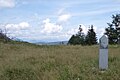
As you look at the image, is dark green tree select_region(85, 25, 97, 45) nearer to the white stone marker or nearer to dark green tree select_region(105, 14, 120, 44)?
dark green tree select_region(105, 14, 120, 44)

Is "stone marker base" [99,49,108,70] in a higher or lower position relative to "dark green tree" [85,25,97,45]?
lower

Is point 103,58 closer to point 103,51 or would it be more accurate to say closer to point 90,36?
point 103,51

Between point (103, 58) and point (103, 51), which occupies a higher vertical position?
point (103, 51)

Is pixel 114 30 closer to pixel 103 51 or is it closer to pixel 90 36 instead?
pixel 90 36

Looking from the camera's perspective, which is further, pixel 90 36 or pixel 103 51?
pixel 90 36

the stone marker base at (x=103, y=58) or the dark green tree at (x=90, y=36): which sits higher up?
the dark green tree at (x=90, y=36)

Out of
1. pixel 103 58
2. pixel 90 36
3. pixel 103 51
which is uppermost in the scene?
pixel 90 36

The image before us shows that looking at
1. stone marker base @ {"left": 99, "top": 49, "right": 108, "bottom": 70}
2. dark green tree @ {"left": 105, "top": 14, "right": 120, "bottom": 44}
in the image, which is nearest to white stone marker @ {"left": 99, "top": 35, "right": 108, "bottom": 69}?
stone marker base @ {"left": 99, "top": 49, "right": 108, "bottom": 70}

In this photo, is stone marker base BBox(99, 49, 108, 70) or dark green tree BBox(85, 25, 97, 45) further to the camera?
dark green tree BBox(85, 25, 97, 45)

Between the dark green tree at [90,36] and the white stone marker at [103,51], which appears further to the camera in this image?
the dark green tree at [90,36]

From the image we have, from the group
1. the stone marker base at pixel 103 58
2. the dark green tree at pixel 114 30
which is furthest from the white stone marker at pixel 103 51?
the dark green tree at pixel 114 30

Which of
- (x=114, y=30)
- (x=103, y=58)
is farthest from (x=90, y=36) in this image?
(x=103, y=58)

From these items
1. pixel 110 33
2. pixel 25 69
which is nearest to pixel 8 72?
pixel 25 69

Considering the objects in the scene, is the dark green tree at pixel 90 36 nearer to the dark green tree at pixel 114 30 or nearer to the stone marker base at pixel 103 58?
the dark green tree at pixel 114 30
